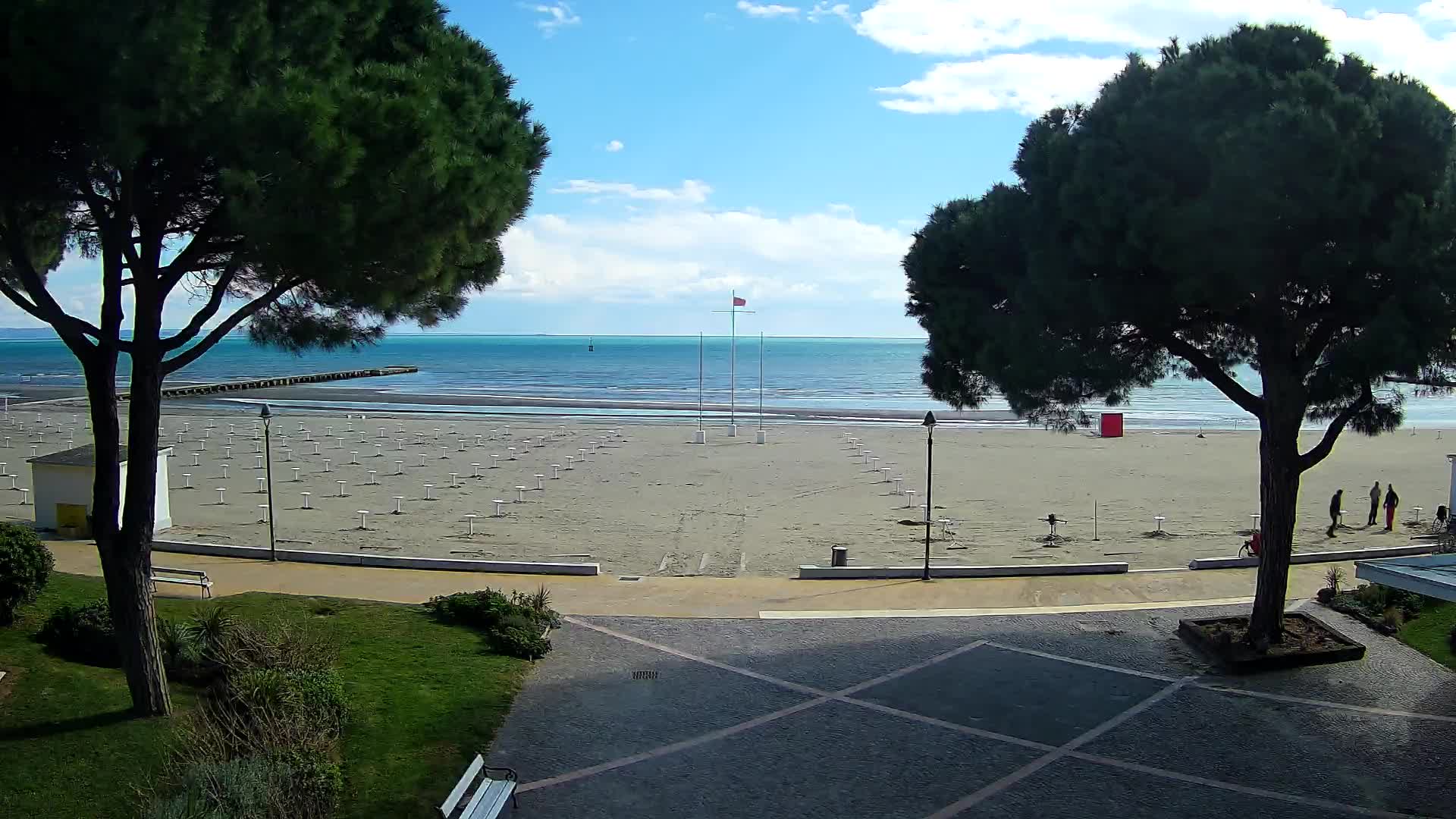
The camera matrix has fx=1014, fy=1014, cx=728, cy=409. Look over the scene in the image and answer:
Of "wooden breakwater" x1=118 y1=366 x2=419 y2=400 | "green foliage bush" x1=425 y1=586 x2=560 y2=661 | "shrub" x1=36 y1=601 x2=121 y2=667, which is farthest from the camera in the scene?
"wooden breakwater" x1=118 y1=366 x2=419 y2=400

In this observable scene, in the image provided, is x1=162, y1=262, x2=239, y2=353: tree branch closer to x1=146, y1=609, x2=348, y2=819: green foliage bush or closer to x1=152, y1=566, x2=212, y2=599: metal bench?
x1=146, y1=609, x2=348, y2=819: green foliage bush

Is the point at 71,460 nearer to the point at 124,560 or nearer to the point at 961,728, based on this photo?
the point at 124,560

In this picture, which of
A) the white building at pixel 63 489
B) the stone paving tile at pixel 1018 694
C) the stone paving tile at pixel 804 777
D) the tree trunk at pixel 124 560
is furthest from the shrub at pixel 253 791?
the white building at pixel 63 489

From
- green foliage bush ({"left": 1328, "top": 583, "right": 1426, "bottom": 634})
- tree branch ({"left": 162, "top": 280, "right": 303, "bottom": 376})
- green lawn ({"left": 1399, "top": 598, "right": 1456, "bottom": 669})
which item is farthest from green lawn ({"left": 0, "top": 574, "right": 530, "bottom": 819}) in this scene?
green foliage bush ({"left": 1328, "top": 583, "right": 1426, "bottom": 634})

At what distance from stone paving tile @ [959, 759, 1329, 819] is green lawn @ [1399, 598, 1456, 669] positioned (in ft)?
18.3

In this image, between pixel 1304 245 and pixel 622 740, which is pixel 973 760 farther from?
pixel 1304 245

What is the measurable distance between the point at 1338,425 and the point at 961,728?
5.86m

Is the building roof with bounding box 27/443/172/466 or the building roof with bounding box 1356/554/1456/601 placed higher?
the building roof with bounding box 1356/554/1456/601

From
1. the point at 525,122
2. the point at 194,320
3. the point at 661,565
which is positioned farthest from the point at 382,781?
the point at 661,565

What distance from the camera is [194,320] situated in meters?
9.09

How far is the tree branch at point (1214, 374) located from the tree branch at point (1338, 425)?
0.74 meters

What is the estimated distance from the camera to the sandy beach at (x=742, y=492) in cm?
2214

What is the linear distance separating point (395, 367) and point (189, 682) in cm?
12086

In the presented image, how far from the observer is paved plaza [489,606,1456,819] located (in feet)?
28.4
